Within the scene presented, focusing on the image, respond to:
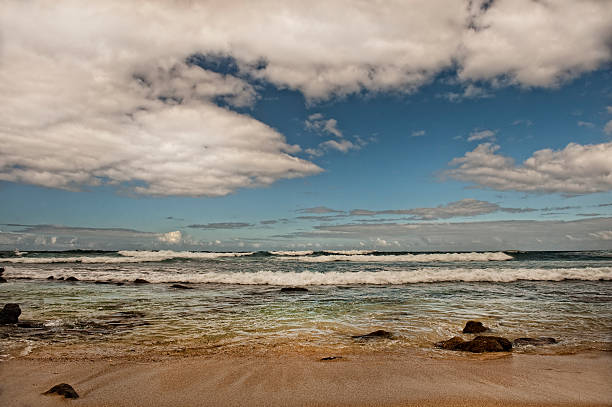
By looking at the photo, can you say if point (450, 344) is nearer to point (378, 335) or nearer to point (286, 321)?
point (378, 335)

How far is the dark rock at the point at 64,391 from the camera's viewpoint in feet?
13.6

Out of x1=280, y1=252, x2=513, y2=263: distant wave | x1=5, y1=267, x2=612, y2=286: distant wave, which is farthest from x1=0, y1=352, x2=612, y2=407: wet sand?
x1=280, y1=252, x2=513, y2=263: distant wave

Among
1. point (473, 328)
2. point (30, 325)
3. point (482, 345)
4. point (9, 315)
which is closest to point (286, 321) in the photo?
point (473, 328)

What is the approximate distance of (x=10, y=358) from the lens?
19.1ft

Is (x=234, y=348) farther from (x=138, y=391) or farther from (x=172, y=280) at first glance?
(x=172, y=280)

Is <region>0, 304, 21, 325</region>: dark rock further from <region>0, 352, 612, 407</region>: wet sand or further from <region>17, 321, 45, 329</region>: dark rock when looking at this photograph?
<region>0, 352, 612, 407</region>: wet sand

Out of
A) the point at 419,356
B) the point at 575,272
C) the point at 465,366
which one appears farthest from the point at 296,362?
the point at 575,272

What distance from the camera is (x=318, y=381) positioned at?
479cm

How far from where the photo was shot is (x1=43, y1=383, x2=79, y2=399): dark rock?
4.14m

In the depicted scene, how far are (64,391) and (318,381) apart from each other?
10.4 feet

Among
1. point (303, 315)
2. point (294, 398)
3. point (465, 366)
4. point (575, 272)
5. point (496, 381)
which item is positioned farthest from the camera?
point (575, 272)

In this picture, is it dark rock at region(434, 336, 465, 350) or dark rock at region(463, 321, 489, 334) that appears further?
dark rock at region(463, 321, 489, 334)

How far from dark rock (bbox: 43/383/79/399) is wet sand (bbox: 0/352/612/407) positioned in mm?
84

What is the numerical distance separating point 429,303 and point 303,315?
501 centimetres
